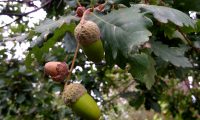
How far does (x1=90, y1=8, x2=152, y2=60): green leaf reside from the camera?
47.9 inches

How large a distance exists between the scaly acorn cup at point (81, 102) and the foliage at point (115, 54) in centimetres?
19

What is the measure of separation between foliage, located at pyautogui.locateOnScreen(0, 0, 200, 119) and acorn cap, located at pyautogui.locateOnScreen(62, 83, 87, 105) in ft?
0.60

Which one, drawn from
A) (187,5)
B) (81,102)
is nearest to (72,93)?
(81,102)

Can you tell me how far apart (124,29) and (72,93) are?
0.27 m

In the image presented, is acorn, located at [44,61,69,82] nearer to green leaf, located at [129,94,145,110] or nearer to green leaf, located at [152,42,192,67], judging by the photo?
green leaf, located at [152,42,192,67]

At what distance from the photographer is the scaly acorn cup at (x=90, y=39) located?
114cm

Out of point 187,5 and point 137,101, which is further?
point 137,101

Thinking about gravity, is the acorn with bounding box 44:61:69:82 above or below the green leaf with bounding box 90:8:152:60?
below

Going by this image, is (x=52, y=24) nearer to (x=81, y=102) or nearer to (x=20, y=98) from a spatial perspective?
(x=81, y=102)

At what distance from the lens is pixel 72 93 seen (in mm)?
1156

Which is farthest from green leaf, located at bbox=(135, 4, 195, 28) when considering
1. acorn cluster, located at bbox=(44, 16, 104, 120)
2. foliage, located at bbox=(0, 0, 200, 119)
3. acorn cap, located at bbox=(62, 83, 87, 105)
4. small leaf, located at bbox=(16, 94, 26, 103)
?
small leaf, located at bbox=(16, 94, 26, 103)

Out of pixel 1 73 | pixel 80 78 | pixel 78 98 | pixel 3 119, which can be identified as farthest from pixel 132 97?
pixel 78 98

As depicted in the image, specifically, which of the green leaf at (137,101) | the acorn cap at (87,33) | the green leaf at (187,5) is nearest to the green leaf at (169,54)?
the green leaf at (187,5)

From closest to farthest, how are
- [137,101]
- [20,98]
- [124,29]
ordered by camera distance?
[124,29], [137,101], [20,98]
